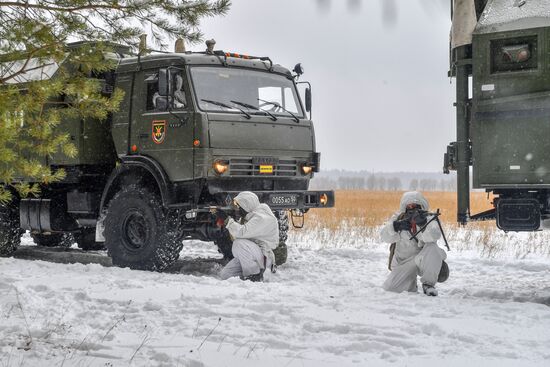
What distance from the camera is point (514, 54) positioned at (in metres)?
7.20

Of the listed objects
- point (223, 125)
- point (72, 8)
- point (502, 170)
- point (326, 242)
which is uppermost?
point (72, 8)

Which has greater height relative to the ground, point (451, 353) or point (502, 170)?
point (502, 170)

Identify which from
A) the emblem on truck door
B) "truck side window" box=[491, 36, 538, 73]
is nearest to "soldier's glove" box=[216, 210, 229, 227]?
the emblem on truck door

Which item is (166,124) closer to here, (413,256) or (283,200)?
(283,200)

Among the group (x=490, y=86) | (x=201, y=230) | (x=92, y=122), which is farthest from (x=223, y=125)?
(x=490, y=86)

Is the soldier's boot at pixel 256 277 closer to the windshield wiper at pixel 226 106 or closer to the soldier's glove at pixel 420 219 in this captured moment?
the soldier's glove at pixel 420 219

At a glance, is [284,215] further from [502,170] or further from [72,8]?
[72,8]

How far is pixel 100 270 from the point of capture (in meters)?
9.54

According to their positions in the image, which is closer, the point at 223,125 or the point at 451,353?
the point at 451,353

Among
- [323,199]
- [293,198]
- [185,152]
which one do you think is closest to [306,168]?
[323,199]

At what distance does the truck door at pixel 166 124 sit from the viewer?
973 cm

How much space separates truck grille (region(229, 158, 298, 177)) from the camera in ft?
32.3

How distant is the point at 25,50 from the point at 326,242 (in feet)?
32.9

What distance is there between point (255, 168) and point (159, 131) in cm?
140
